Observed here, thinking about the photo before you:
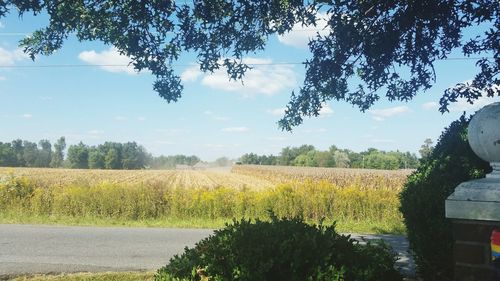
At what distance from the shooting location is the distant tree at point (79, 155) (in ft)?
418

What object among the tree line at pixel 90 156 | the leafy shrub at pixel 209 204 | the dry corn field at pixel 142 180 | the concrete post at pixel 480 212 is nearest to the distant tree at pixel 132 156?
the tree line at pixel 90 156

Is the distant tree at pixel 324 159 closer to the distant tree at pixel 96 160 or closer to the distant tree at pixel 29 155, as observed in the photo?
the distant tree at pixel 96 160

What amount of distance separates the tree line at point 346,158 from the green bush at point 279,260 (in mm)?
99244

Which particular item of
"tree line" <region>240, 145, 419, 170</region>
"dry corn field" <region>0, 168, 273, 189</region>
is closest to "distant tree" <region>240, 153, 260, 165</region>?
"tree line" <region>240, 145, 419, 170</region>

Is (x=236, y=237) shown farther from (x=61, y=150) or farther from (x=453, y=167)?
(x=61, y=150)

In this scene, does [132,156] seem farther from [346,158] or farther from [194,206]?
[194,206]

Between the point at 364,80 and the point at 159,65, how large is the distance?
399 cm

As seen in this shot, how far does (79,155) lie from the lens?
12781 cm

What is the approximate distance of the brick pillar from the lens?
Answer: 8.98ft

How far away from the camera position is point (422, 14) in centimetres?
671

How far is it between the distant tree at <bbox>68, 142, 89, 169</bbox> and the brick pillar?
134920mm

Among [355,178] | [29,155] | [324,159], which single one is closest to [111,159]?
[29,155]

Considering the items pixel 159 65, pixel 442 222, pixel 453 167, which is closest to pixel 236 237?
pixel 442 222

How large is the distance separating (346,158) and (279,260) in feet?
368
